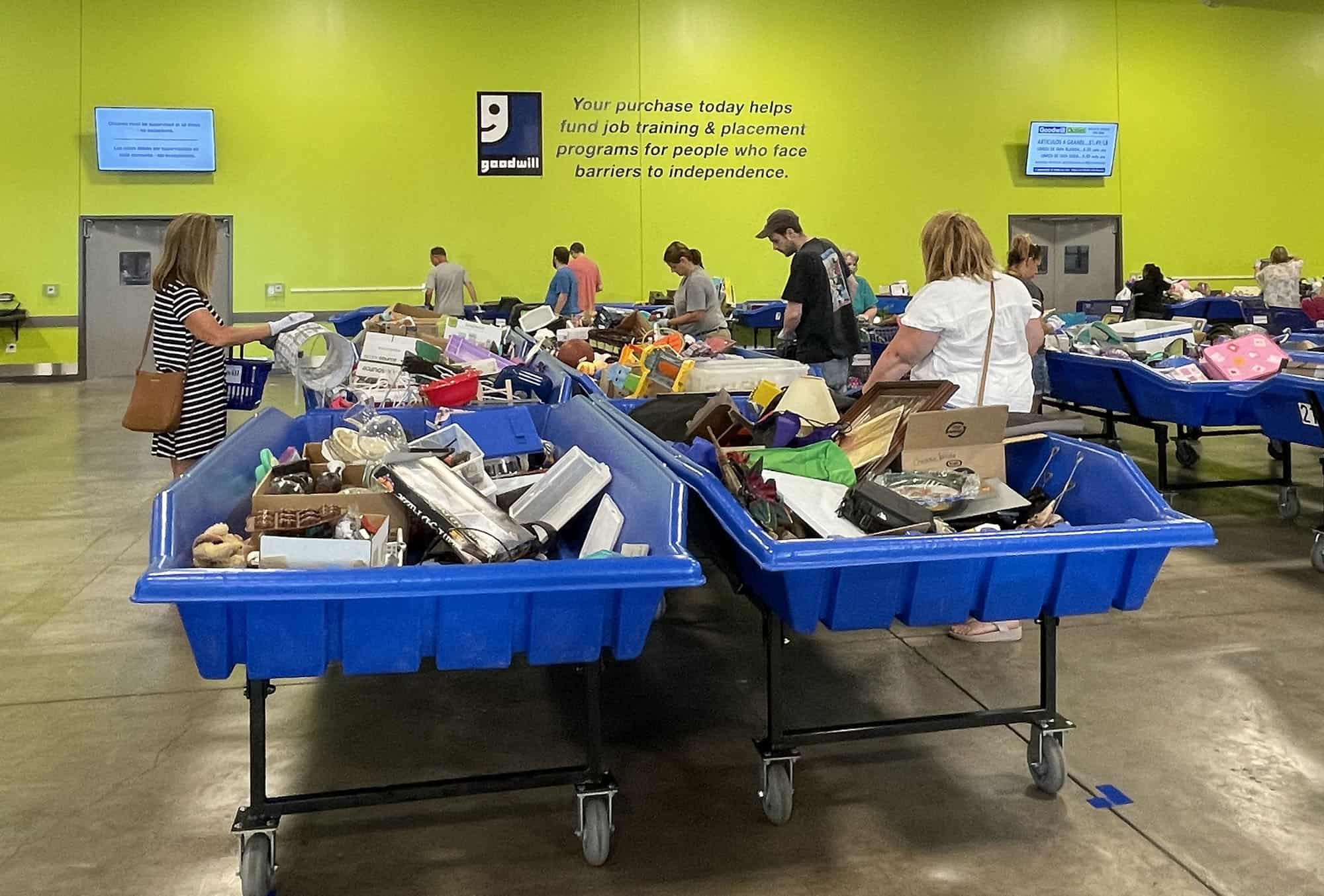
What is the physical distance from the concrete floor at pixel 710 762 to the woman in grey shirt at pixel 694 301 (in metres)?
4.03

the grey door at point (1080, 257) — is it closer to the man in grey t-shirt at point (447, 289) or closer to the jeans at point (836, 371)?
→ the man in grey t-shirt at point (447, 289)

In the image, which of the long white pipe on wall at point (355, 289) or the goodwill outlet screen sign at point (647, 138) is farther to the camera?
the goodwill outlet screen sign at point (647, 138)

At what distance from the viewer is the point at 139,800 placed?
8.47 feet

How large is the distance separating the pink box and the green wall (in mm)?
9025

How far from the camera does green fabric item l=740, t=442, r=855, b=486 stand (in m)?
2.79

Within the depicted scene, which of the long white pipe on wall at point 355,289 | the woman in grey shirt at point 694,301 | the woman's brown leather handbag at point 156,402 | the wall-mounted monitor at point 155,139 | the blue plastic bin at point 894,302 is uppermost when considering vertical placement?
the wall-mounted monitor at point 155,139

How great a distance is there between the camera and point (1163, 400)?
18.0ft

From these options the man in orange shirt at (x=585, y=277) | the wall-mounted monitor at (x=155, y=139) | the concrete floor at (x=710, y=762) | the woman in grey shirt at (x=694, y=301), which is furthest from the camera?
the wall-mounted monitor at (x=155, y=139)

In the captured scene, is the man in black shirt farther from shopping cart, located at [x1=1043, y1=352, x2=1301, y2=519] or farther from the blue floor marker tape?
the blue floor marker tape

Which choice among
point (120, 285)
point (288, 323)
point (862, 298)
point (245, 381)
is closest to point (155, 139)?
point (120, 285)

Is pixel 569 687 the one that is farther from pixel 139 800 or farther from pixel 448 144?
pixel 448 144

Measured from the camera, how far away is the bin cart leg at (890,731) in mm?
2434

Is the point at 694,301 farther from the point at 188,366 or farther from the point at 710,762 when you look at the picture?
the point at 710,762

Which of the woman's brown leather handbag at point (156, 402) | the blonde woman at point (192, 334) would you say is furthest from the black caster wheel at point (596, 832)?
the woman's brown leather handbag at point (156, 402)
